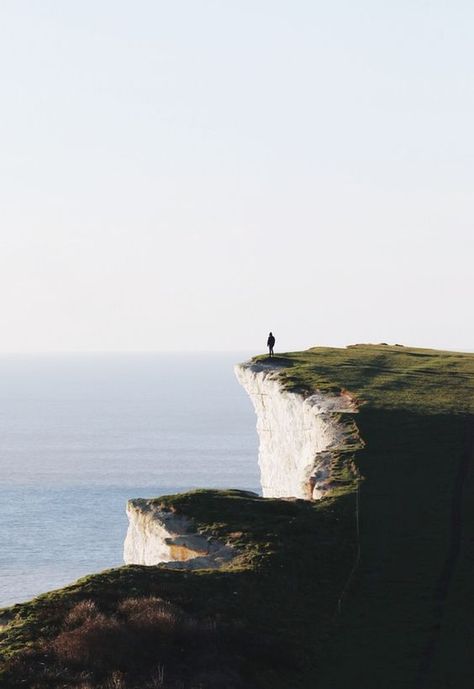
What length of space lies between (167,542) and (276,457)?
25.0 metres

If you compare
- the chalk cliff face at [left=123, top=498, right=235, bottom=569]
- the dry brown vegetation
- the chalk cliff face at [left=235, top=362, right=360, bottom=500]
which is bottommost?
the dry brown vegetation

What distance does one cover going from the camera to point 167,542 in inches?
1439

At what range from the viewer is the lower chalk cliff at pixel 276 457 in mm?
35969

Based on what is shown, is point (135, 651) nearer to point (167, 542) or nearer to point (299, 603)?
point (299, 603)

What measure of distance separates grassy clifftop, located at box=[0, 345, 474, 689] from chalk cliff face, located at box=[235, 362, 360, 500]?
5.34ft

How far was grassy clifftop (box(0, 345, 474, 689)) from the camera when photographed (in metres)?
25.3

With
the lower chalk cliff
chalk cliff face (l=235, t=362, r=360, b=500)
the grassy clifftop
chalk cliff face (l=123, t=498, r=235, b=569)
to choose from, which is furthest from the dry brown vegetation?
chalk cliff face (l=235, t=362, r=360, b=500)

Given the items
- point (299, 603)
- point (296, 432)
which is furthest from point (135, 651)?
point (296, 432)

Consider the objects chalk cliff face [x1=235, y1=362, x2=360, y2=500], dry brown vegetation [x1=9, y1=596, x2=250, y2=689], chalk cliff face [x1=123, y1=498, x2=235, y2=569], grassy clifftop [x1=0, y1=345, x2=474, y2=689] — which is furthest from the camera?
chalk cliff face [x1=235, y1=362, x2=360, y2=500]

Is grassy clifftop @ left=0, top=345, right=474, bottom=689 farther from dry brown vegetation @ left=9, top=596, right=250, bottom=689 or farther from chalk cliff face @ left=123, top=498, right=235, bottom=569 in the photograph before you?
chalk cliff face @ left=123, top=498, right=235, bottom=569

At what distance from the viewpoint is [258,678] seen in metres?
25.4

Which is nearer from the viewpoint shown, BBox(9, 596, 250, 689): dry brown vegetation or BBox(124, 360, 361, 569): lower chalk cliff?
BBox(9, 596, 250, 689): dry brown vegetation

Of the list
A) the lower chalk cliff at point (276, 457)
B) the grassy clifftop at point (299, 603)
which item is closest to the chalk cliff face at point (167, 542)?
the lower chalk cliff at point (276, 457)

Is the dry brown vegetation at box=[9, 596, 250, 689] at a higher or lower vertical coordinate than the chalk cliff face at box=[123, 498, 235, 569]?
lower
